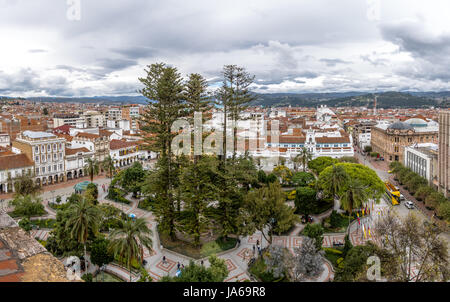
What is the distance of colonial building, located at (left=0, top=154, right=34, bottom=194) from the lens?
37438 millimetres

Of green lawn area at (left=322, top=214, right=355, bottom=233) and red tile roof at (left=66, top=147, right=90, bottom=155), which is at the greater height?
red tile roof at (left=66, top=147, right=90, bottom=155)

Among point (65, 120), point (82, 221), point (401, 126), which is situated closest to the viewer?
point (82, 221)

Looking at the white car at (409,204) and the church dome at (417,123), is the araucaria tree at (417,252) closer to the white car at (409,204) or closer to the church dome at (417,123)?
the white car at (409,204)

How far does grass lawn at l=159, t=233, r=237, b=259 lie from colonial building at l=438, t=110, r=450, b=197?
22450 mm

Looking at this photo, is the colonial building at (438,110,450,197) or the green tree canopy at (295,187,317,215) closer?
the green tree canopy at (295,187,317,215)

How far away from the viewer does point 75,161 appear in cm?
4625

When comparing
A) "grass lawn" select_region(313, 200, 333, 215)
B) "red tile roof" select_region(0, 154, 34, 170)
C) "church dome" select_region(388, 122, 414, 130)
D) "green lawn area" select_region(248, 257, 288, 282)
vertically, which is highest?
"church dome" select_region(388, 122, 414, 130)

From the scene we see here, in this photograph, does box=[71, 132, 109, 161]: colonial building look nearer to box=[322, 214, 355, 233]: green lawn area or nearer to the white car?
box=[322, 214, 355, 233]: green lawn area

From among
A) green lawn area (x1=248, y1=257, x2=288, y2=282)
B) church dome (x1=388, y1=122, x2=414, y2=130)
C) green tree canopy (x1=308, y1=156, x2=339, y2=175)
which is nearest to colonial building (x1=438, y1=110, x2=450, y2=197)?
green tree canopy (x1=308, y1=156, x2=339, y2=175)

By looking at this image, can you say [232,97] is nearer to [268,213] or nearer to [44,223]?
[268,213]

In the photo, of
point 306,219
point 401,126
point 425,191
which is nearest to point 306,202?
point 306,219

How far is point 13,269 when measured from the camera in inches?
321

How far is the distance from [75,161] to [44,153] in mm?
4897

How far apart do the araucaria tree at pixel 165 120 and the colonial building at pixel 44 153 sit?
2623cm
